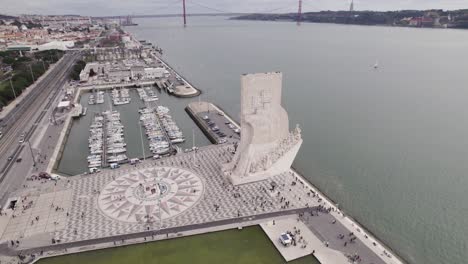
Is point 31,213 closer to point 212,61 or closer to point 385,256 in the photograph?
point 385,256

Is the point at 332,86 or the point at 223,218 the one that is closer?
the point at 223,218

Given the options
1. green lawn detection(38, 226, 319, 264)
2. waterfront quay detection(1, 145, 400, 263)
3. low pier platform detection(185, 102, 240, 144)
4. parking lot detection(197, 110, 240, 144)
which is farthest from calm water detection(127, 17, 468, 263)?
green lawn detection(38, 226, 319, 264)

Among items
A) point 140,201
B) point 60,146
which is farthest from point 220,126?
point 60,146

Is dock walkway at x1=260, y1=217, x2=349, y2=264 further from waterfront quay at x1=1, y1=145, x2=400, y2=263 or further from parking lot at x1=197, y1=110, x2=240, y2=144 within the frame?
parking lot at x1=197, y1=110, x2=240, y2=144

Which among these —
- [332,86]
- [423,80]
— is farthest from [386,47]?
[332,86]

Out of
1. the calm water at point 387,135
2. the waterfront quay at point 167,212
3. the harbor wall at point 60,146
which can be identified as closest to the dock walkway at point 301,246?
the waterfront quay at point 167,212

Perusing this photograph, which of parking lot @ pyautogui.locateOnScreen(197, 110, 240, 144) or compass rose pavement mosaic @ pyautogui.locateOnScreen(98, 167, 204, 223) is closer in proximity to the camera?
compass rose pavement mosaic @ pyautogui.locateOnScreen(98, 167, 204, 223)

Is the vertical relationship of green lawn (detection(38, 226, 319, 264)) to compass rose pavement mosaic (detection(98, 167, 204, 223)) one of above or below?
below
